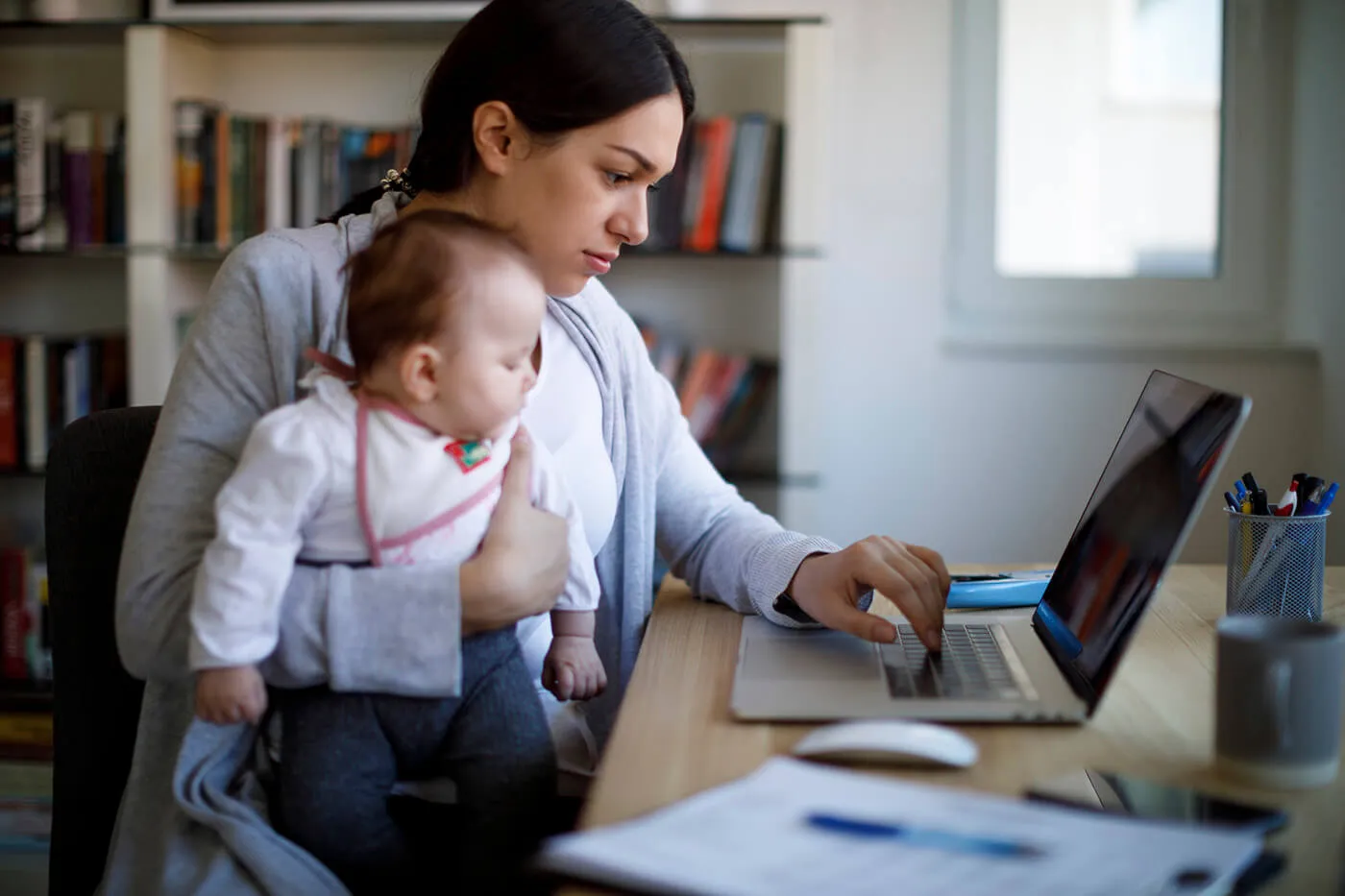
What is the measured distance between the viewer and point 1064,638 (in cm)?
115

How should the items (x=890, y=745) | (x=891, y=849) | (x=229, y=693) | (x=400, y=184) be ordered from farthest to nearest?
1. (x=400, y=184)
2. (x=229, y=693)
3. (x=890, y=745)
4. (x=891, y=849)

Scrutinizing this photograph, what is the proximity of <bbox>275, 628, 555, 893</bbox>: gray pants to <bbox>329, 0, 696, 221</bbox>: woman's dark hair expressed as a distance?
1.75ft

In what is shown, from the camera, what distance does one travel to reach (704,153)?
9.69ft

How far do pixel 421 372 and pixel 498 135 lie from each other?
0.38 m

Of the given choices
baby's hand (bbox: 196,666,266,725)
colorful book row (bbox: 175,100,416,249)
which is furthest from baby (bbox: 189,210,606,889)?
colorful book row (bbox: 175,100,416,249)

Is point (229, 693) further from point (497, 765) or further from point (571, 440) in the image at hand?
point (571, 440)

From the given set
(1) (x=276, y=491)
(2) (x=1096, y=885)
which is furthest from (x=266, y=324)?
(2) (x=1096, y=885)

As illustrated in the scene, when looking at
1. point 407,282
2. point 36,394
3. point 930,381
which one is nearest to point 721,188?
point 930,381

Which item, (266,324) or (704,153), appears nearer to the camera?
(266,324)

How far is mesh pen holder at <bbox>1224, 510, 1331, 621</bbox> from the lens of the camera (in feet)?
4.11

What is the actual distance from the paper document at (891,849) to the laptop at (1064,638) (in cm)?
21

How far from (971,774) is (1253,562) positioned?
53cm

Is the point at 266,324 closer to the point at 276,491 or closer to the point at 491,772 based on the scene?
the point at 276,491

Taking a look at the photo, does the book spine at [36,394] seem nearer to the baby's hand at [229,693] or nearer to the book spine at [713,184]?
the book spine at [713,184]
